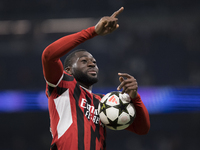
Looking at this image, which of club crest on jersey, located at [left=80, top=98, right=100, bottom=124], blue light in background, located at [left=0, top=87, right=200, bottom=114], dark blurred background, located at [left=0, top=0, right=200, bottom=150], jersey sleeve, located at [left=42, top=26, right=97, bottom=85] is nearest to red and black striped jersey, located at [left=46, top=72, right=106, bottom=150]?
club crest on jersey, located at [left=80, top=98, right=100, bottom=124]

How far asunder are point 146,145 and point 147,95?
1.31 metres

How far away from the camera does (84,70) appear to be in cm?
231

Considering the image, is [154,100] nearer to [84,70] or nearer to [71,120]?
[84,70]

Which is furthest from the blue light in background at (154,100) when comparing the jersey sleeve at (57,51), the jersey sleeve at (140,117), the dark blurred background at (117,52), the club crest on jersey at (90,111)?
the jersey sleeve at (57,51)

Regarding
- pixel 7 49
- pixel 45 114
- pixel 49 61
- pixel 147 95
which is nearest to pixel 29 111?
pixel 45 114

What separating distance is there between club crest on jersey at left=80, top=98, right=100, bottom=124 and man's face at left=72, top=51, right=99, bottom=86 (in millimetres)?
260

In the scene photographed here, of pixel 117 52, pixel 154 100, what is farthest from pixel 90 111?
pixel 117 52

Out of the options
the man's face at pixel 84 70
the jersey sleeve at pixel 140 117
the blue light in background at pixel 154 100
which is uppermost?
the man's face at pixel 84 70

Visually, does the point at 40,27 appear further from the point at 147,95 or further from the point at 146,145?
the point at 146,145

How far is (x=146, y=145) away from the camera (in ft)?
19.4

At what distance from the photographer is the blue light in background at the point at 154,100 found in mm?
5777

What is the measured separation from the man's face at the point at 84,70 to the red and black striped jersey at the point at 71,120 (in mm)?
222

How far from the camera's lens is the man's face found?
90.4 inches

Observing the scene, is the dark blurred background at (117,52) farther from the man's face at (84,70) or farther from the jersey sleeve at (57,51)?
the jersey sleeve at (57,51)
